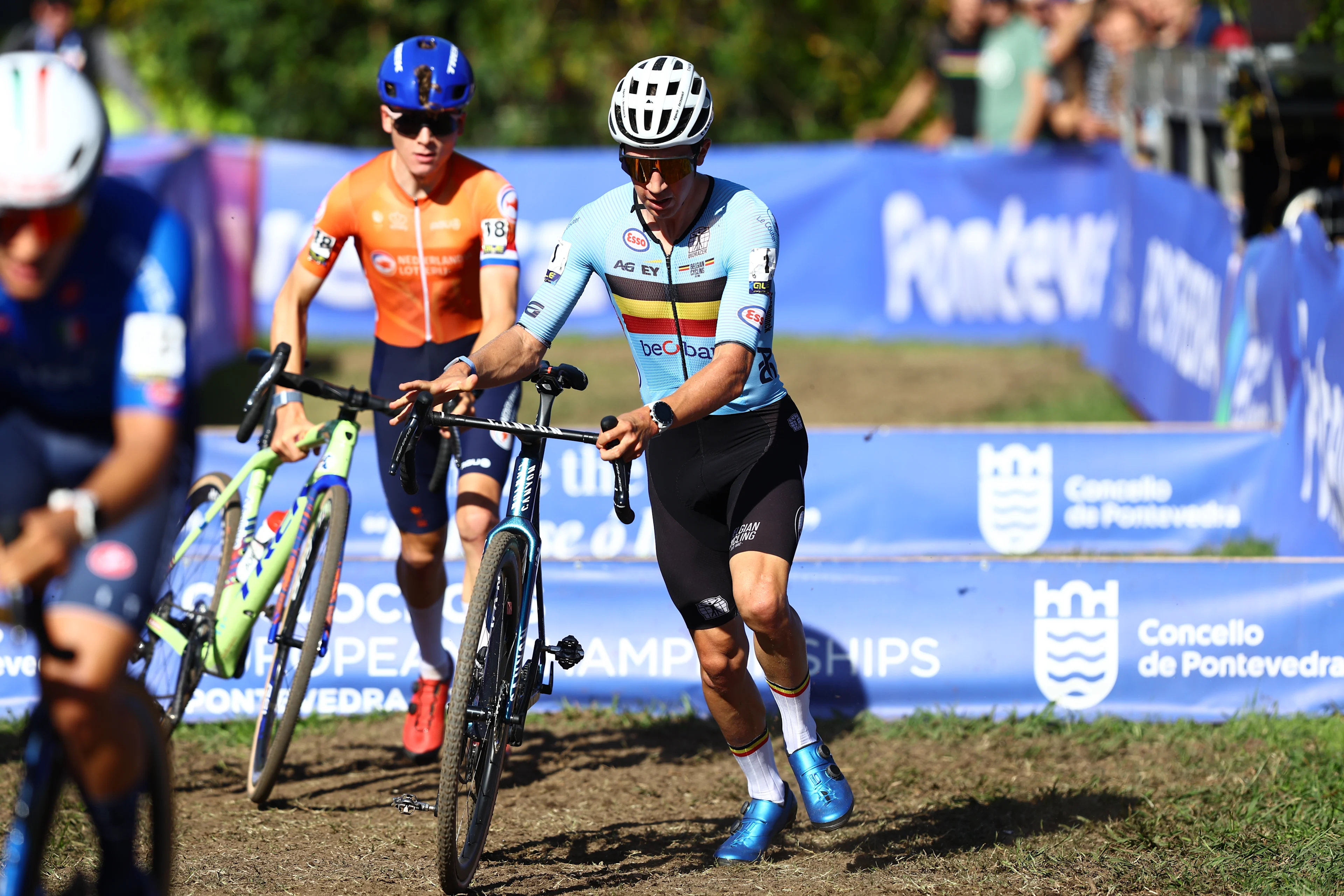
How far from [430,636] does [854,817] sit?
1865mm

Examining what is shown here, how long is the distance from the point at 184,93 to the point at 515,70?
16.3ft

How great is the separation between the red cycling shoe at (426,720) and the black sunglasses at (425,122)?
86.2 inches

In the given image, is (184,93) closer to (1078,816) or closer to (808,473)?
(808,473)

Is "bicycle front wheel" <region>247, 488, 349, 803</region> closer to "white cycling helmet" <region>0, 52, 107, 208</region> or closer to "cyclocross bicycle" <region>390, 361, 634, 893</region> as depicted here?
"cyclocross bicycle" <region>390, 361, 634, 893</region>

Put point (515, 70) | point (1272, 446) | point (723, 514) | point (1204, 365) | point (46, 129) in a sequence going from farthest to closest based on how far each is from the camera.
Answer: point (515, 70) → point (1204, 365) → point (1272, 446) → point (723, 514) → point (46, 129)

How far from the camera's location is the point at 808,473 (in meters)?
9.11

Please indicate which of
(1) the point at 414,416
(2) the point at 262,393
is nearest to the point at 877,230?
(2) the point at 262,393

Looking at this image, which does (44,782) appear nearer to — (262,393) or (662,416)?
(662,416)

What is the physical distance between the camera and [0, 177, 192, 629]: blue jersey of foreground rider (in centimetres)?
361

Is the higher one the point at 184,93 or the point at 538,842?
the point at 184,93

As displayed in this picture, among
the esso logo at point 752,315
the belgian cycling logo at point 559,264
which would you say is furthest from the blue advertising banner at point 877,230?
the esso logo at point 752,315

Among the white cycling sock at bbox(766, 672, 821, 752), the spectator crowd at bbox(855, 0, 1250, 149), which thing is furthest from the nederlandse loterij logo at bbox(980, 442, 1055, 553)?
the spectator crowd at bbox(855, 0, 1250, 149)

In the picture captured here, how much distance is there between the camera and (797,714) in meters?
5.37

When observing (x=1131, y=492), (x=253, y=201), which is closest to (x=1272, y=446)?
(x=1131, y=492)
